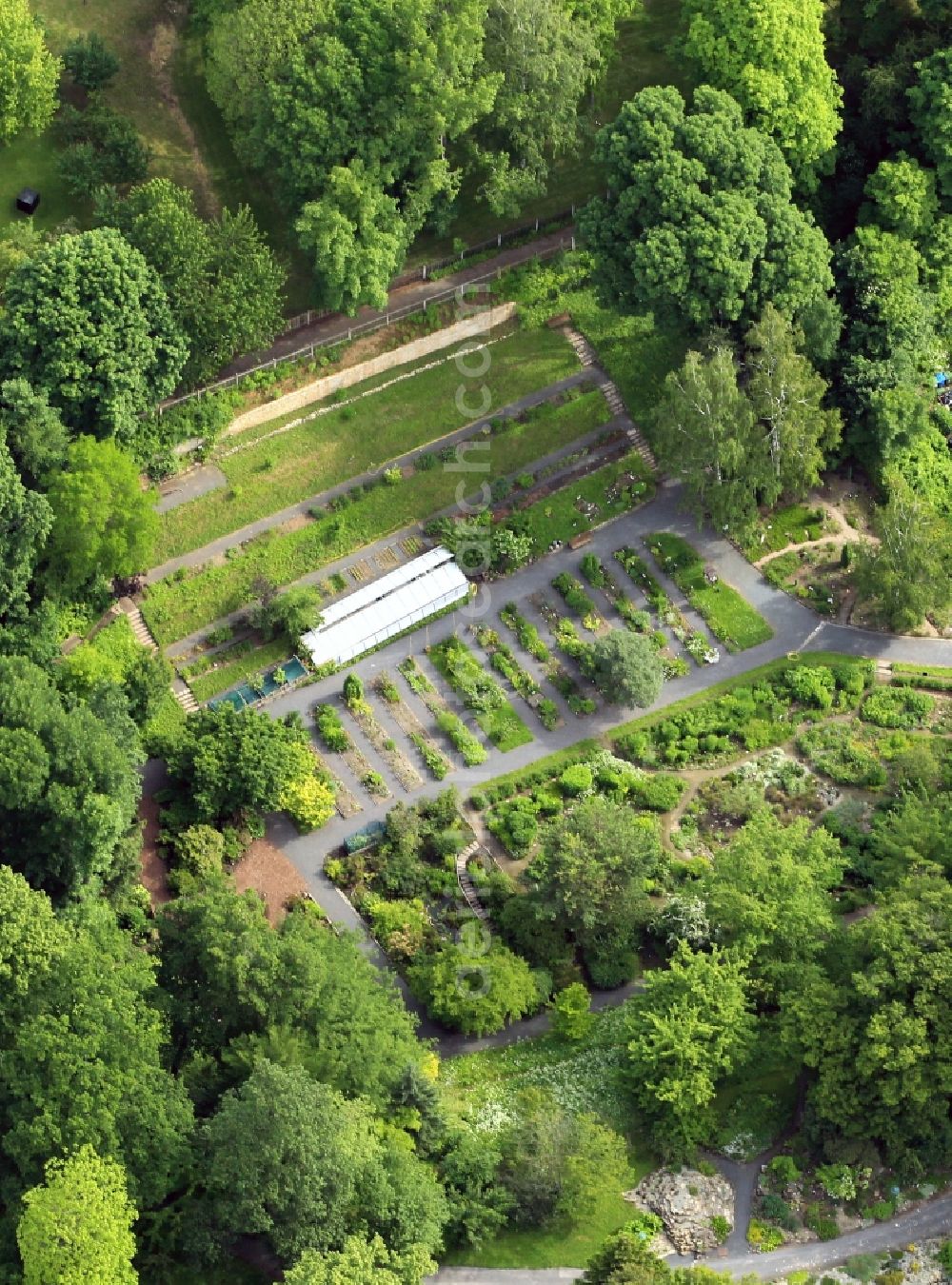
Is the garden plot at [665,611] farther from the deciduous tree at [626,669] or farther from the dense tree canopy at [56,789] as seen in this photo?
the dense tree canopy at [56,789]

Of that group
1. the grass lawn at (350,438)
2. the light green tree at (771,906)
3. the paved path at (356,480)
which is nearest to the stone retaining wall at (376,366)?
the grass lawn at (350,438)

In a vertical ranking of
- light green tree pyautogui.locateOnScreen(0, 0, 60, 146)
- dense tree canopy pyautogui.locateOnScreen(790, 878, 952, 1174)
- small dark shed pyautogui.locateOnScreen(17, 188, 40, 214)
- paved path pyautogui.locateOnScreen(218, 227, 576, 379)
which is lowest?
dense tree canopy pyautogui.locateOnScreen(790, 878, 952, 1174)

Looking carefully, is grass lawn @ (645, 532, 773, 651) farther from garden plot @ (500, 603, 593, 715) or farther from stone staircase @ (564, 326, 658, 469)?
garden plot @ (500, 603, 593, 715)

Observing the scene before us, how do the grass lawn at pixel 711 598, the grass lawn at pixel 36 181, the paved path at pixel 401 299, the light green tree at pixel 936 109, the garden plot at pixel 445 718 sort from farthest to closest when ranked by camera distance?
the light green tree at pixel 936 109 < the paved path at pixel 401 299 < the grass lawn at pixel 36 181 < the grass lawn at pixel 711 598 < the garden plot at pixel 445 718

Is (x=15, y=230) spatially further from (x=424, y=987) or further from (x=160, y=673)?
(x=424, y=987)

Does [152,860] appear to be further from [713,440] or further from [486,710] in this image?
[713,440]

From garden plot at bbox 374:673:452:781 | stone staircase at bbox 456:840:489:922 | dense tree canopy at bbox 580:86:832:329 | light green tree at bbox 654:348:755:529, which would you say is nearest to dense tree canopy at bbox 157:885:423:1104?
stone staircase at bbox 456:840:489:922

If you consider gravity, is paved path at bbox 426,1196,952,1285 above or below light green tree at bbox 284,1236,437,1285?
below
